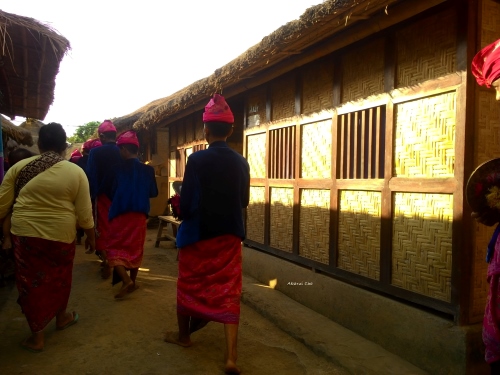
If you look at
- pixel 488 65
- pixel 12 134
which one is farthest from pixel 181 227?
pixel 12 134

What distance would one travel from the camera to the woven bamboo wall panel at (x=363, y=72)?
3896mm

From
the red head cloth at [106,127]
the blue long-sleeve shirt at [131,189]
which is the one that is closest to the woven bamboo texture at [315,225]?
the blue long-sleeve shirt at [131,189]

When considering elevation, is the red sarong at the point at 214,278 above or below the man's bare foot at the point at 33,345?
above

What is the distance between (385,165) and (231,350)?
2005 millimetres

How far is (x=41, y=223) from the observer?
11.5ft

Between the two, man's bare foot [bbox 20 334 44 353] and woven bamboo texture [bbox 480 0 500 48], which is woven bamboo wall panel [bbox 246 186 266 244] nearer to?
man's bare foot [bbox 20 334 44 353]

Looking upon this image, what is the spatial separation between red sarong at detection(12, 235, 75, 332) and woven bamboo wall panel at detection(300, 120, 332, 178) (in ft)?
8.76

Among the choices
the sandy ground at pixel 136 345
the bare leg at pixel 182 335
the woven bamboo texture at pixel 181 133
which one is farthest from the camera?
the woven bamboo texture at pixel 181 133

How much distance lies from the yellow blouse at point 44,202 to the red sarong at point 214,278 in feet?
3.52

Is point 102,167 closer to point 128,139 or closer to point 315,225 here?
point 128,139

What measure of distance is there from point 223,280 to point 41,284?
1.53m

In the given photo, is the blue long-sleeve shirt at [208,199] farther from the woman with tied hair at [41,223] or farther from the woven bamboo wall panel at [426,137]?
the woven bamboo wall panel at [426,137]

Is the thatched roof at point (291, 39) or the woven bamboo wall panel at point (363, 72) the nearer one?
the thatched roof at point (291, 39)

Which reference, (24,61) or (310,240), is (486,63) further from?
(24,61)
